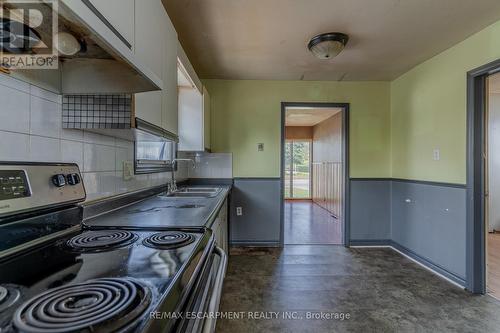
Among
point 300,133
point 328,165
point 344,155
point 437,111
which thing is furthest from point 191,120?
point 300,133

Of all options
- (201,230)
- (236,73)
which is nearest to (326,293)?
(201,230)

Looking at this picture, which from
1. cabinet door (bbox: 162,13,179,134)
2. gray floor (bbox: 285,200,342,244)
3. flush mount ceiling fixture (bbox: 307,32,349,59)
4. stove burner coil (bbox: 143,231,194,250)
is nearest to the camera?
stove burner coil (bbox: 143,231,194,250)

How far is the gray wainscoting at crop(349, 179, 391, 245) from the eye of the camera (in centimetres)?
357

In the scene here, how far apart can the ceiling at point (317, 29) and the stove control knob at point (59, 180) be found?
1451 mm

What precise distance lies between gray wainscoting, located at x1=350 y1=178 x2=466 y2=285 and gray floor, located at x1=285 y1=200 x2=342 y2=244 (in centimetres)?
51

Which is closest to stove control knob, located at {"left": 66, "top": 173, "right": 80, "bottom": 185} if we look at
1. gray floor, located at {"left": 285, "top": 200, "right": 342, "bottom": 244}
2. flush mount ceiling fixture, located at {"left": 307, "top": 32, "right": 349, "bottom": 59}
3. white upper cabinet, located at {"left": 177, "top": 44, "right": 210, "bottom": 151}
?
white upper cabinet, located at {"left": 177, "top": 44, "right": 210, "bottom": 151}

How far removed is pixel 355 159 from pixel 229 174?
1.76m

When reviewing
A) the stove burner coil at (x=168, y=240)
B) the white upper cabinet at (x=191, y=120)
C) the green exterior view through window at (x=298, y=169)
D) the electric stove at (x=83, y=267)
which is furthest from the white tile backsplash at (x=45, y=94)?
the green exterior view through window at (x=298, y=169)

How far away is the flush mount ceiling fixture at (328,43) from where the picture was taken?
2.26m

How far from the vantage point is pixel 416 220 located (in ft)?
9.96

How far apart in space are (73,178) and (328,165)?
19.3ft

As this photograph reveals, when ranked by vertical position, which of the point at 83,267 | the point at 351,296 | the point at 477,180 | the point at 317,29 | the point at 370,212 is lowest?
the point at 351,296

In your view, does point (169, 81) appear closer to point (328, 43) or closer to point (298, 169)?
point (328, 43)

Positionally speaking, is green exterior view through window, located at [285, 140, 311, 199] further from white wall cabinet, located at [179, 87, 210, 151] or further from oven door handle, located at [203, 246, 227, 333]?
oven door handle, located at [203, 246, 227, 333]
